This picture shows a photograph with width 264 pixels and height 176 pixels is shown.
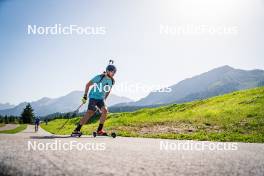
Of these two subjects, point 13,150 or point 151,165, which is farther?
point 13,150

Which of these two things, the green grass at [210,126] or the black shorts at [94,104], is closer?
the black shorts at [94,104]

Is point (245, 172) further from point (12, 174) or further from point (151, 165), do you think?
point (12, 174)

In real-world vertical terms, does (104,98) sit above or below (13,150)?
above

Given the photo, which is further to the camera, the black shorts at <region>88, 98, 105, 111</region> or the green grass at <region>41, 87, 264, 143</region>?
the green grass at <region>41, 87, 264, 143</region>

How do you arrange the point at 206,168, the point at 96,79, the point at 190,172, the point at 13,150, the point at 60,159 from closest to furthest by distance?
1. the point at 190,172
2. the point at 206,168
3. the point at 60,159
4. the point at 13,150
5. the point at 96,79

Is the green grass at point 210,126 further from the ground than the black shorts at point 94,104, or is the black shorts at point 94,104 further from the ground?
the black shorts at point 94,104

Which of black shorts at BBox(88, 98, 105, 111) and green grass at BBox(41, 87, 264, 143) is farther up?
black shorts at BBox(88, 98, 105, 111)

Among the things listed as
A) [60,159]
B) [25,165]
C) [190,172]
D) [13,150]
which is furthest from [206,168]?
[13,150]

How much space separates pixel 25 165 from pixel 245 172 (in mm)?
2717

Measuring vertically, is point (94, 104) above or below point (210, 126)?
above

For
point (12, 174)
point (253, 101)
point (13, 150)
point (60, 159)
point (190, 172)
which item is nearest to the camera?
point (12, 174)

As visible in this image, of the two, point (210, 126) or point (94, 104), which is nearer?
point (94, 104)

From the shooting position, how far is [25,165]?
146 inches

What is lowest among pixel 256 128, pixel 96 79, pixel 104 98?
pixel 256 128
